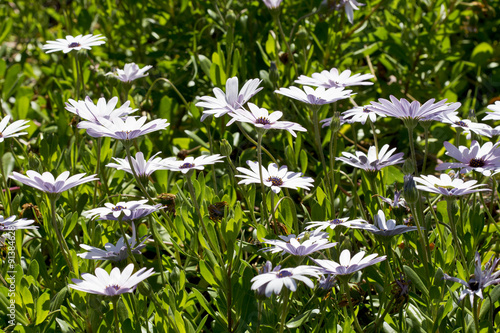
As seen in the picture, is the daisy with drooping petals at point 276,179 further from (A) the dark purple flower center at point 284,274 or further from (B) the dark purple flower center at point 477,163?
(B) the dark purple flower center at point 477,163

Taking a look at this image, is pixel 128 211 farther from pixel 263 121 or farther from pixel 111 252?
pixel 263 121

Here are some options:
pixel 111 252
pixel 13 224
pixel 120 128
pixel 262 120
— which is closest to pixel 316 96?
pixel 262 120

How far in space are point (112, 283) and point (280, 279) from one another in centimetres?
32

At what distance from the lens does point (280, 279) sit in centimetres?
92

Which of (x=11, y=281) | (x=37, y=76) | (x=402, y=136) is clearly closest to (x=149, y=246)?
(x=11, y=281)

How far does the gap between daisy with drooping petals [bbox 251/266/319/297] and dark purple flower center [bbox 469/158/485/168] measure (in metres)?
0.44

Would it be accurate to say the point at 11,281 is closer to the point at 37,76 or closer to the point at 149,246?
the point at 149,246

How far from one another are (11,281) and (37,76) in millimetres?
1763

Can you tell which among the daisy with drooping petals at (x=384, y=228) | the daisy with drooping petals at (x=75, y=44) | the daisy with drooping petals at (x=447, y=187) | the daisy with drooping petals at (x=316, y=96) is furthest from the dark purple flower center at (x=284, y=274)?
the daisy with drooping petals at (x=75, y=44)

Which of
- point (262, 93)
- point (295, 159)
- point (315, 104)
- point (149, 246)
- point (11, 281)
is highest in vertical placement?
point (315, 104)

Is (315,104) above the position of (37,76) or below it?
above

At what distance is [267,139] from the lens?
2.10 meters

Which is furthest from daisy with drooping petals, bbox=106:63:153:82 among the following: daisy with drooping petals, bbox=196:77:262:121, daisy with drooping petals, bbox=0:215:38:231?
daisy with drooping petals, bbox=0:215:38:231

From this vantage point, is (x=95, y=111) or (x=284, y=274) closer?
(x=284, y=274)
